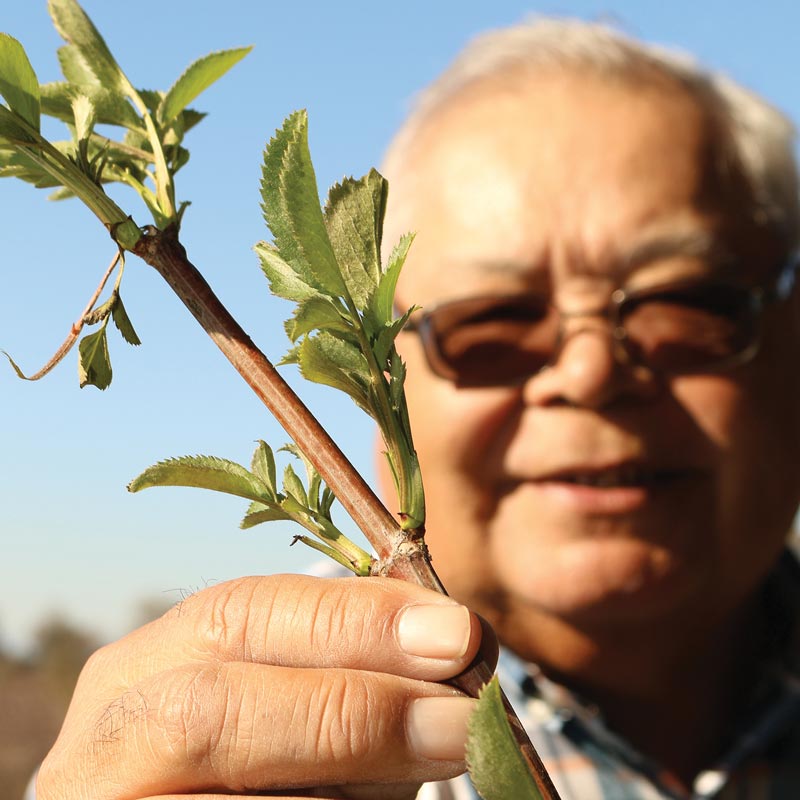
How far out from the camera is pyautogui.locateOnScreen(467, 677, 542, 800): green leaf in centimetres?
42

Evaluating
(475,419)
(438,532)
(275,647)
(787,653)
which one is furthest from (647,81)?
(275,647)

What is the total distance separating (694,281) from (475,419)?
0.61 m

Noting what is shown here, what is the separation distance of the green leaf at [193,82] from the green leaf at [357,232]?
0.13 metres

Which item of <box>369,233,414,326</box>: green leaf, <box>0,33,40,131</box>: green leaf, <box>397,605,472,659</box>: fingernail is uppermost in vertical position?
<box>0,33,40,131</box>: green leaf

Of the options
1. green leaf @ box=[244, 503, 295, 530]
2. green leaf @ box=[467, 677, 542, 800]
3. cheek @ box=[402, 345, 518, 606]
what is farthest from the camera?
cheek @ box=[402, 345, 518, 606]

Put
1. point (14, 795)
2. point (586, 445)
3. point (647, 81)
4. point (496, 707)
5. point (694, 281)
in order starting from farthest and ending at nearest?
point (14, 795)
point (647, 81)
point (694, 281)
point (586, 445)
point (496, 707)

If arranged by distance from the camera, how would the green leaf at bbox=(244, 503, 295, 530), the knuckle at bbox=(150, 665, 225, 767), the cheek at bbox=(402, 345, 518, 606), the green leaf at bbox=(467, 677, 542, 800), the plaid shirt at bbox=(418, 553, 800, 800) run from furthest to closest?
1. the plaid shirt at bbox=(418, 553, 800, 800)
2. the cheek at bbox=(402, 345, 518, 606)
3. the knuckle at bbox=(150, 665, 225, 767)
4. the green leaf at bbox=(244, 503, 295, 530)
5. the green leaf at bbox=(467, 677, 542, 800)

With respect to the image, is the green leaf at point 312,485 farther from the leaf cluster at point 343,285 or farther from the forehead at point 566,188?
the forehead at point 566,188

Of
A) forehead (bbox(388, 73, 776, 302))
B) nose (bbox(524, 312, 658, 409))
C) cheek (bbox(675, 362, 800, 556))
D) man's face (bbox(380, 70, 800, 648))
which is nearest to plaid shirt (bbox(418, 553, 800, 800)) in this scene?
man's face (bbox(380, 70, 800, 648))

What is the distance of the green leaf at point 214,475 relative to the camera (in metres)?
0.51

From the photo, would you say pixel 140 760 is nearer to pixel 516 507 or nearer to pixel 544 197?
pixel 516 507

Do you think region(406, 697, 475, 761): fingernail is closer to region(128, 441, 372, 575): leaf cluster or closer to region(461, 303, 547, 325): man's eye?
region(128, 441, 372, 575): leaf cluster

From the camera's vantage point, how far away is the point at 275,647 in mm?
737

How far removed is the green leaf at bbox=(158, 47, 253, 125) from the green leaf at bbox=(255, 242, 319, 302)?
0.11 m
